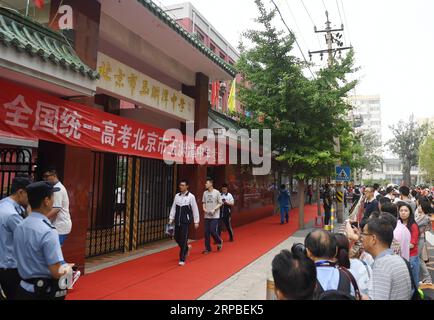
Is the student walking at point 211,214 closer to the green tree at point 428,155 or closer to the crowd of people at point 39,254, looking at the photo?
the crowd of people at point 39,254

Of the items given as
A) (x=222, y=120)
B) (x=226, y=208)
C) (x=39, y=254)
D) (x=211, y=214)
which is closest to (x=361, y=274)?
(x=39, y=254)

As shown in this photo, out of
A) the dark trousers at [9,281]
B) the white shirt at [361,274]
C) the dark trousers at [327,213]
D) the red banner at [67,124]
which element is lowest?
the dark trousers at [327,213]

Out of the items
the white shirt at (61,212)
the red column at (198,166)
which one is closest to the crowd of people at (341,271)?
the white shirt at (61,212)

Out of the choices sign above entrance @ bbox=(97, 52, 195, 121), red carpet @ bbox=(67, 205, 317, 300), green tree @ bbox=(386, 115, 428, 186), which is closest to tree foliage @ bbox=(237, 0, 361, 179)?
sign above entrance @ bbox=(97, 52, 195, 121)

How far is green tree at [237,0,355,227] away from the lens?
1215cm

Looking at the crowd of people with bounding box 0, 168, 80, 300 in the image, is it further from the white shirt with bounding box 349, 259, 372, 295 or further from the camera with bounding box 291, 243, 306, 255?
the white shirt with bounding box 349, 259, 372, 295

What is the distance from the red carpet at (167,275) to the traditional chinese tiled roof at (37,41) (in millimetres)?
3403

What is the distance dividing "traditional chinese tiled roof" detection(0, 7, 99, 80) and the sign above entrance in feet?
4.71

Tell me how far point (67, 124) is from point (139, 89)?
2.82 m

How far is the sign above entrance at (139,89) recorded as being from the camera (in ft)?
22.8

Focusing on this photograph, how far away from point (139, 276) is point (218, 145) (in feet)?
18.9

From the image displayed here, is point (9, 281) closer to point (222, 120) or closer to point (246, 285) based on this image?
point (246, 285)

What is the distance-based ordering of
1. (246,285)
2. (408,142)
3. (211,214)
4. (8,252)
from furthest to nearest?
(408,142) < (211,214) < (246,285) < (8,252)

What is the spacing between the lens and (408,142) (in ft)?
162
